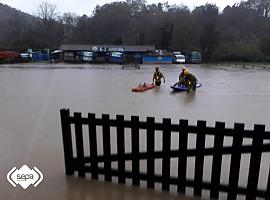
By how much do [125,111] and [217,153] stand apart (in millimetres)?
8115

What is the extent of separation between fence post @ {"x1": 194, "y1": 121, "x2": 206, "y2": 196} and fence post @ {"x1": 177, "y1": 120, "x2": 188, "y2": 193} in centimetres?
16

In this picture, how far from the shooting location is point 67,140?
4.92 meters

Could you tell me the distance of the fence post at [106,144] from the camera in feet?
14.9

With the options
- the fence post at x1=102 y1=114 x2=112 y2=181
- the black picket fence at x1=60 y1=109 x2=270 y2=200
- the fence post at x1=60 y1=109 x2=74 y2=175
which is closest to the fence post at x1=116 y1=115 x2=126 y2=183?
the black picket fence at x1=60 y1=109 x2=270 y2=200

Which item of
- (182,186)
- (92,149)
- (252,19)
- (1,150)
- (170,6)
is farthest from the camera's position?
(170,6)

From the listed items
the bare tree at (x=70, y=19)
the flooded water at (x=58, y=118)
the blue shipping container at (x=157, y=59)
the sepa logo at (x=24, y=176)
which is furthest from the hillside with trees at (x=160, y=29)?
the sepa logo at (x=24, y=176)

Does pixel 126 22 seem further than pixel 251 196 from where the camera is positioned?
Yes

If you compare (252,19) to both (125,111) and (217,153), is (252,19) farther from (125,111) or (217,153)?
(217,153)

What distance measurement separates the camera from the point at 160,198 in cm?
439

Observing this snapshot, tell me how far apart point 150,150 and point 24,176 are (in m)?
2.33

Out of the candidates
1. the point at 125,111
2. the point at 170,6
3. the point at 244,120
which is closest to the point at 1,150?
the point at 125,111

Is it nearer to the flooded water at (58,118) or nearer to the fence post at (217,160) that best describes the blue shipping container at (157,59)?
the flooded water at (58,118)

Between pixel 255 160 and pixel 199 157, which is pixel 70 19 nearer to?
pixel 199 157

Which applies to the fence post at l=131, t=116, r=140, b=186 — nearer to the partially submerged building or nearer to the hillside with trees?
the partially submerged building
